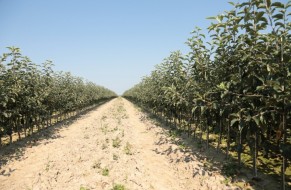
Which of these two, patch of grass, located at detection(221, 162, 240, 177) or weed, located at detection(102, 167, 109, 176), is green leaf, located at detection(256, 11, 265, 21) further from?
weed, located at detection(102, 167, 109, 176)

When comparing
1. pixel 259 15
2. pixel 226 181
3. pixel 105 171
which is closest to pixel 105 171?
pixel 105 171

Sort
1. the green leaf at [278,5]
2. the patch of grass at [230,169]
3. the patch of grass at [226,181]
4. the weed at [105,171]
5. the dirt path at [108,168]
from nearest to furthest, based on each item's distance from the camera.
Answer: the green leaf at [278,5]
the patch of grass at [226,181]
the dirt path at [108,168]
the patch of grass at [230,169]
the weed at [105,171]

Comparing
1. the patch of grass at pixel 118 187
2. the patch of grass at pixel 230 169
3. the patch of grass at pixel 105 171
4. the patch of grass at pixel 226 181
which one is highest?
the patch of grass at pixel 230 169

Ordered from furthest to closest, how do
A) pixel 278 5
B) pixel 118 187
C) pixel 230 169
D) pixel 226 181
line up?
pixel 230 169 → pixel 226 181 → pixel 118 187 → pixel 278 5

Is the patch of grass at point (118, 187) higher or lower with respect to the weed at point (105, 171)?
lower

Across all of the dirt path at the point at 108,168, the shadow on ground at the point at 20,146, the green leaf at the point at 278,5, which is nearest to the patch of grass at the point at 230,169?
the dirt path at the point at 108,168

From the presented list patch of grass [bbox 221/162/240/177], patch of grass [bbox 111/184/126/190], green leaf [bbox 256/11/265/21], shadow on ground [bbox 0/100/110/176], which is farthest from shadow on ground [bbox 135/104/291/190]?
shadow on ground [bbox 0/100/110/176]

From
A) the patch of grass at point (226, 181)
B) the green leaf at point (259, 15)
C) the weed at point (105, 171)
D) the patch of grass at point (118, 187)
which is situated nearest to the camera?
the green leaf at point (259, 15)

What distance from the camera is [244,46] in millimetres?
9195

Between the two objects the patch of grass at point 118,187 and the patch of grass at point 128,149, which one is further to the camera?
the patch of grass at point 128,149

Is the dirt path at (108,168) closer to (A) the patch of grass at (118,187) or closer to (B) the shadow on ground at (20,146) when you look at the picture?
(A) the patch of grass at (118,187)

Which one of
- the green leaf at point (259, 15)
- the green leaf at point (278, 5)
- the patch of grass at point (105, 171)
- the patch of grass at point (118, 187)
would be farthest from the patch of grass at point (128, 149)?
the green leaf at point (278, 5)

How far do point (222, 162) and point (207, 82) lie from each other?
3963mm

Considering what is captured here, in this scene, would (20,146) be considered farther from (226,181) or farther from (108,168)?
(226,181)
